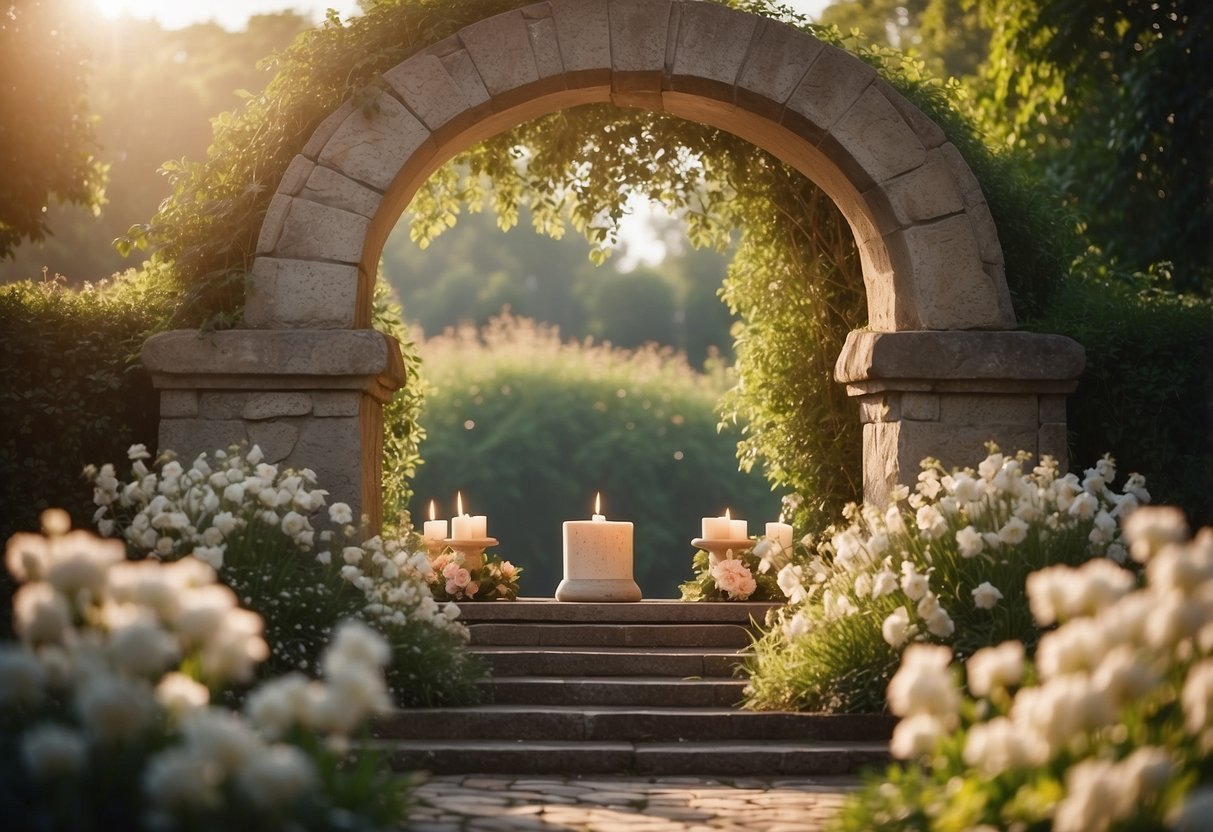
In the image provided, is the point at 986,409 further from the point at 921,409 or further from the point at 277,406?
the point at 277,406

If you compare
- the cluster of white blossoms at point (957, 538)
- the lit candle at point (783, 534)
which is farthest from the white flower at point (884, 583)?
the lit candle at point (783, 534)

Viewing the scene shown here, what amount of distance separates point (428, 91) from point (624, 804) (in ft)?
11.2

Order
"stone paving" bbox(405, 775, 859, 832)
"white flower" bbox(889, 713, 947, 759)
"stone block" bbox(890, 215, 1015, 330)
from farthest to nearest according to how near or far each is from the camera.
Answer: "stone block" bbox(890, 215, 1015, 330) → "stone paving" bbox(405, 775, 859, 832) → "white flower" bbox(889, 713, 947, 759)

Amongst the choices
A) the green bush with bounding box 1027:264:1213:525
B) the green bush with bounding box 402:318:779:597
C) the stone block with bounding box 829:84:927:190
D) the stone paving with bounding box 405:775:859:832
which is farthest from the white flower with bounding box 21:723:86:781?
the green bush with bounding box 402:318:779:597

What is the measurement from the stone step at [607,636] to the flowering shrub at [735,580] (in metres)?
0.50

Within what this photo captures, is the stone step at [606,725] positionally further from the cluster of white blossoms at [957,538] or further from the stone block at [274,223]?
the stone block at [274,223]

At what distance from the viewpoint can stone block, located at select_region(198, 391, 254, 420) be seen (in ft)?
19.4

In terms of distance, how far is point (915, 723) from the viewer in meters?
2.85

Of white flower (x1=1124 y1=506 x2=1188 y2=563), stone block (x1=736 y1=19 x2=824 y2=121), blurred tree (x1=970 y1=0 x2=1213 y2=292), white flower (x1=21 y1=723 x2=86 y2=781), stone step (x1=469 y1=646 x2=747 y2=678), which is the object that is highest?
blurred tree (x1=970 y1=0 x2=1213 y2=292)

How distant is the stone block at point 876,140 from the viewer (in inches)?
242

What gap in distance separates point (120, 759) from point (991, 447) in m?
3.51

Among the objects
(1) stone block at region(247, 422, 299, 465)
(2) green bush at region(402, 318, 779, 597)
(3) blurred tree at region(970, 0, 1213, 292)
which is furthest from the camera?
(2) green bush at region(402, 318, 779, 597)

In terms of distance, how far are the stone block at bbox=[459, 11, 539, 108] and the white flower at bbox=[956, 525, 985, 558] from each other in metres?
2.84

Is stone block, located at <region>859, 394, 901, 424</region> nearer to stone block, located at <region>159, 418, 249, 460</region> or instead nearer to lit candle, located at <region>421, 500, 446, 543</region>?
lit candle, located at <region>421, 500, 446, 543</region>
